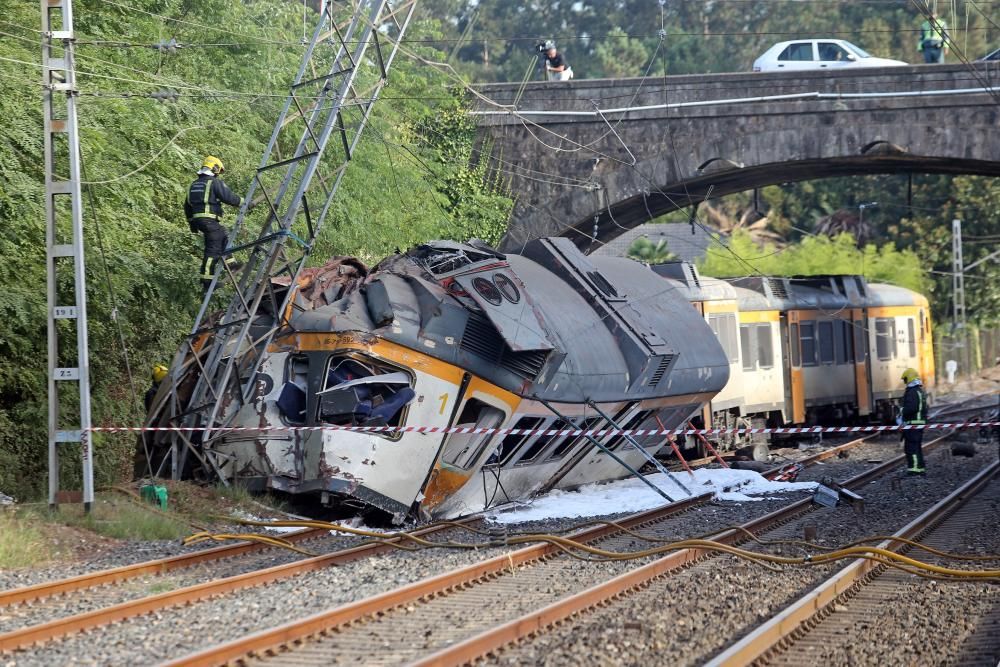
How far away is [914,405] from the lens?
20219 millimetres

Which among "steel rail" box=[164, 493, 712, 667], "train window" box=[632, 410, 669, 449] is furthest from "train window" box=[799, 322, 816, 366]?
"steel rail" box=[164, 493, 712, 667]

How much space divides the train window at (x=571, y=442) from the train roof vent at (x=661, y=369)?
92 centimetres

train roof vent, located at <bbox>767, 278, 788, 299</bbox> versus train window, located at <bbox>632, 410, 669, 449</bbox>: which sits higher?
train roof vent, located at <bbox>767, 278, 788, 299</bbox>

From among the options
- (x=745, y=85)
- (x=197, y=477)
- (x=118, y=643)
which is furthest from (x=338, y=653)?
(x=745, y=85)

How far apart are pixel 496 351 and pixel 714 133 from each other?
1937 centimetres

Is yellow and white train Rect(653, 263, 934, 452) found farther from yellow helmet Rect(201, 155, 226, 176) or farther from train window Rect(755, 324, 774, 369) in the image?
yellow helmet Rect(201, 155, 226, 176)

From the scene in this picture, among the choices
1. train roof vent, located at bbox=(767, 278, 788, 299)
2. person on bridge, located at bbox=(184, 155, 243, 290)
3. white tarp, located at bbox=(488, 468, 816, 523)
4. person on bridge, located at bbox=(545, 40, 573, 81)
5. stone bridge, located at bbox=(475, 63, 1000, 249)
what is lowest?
white tarp, located at bbox=(488, 468, 816, 523)

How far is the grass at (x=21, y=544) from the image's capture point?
38.5ft

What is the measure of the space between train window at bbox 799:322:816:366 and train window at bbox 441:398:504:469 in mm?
14542

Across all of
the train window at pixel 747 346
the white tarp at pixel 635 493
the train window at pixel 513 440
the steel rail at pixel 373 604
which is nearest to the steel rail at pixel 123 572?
the steel rail at pixel 373 604

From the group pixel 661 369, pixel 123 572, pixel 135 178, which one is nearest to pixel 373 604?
pixel 123 572

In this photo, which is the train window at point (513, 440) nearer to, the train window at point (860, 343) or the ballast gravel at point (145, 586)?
the ballast gravel at point (145, 586)

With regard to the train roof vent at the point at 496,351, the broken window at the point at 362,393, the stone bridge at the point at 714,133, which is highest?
the stone bridge at the point at 714,133

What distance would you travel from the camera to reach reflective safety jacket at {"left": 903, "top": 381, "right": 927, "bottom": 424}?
20078mm
